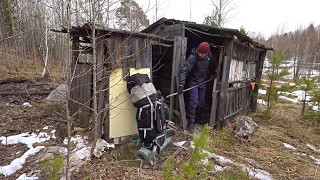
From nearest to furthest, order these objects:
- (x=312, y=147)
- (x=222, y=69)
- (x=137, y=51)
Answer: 1. (x=137, y=51)
2. (x=312, y=147)
3. (x=222, y=69)

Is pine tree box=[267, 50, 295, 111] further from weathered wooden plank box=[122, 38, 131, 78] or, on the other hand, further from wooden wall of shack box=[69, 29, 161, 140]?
weathered wooden plank box=[122, 38, 131, 78]

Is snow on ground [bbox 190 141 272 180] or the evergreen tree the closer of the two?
snow on ground [bbox 190 141 272 180]

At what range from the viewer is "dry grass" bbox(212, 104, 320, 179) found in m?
3.46

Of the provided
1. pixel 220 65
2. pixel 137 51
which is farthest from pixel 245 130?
pixel 137 51

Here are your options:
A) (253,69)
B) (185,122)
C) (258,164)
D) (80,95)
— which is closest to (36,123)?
(80,95)

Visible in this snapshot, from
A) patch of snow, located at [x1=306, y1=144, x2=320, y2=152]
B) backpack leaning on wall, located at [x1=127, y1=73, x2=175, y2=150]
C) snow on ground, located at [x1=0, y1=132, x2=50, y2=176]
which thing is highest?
backpack leaning on wall, located at [x1=127, y1=73, x2=175, y2=150]

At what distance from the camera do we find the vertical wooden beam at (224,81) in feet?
16.1

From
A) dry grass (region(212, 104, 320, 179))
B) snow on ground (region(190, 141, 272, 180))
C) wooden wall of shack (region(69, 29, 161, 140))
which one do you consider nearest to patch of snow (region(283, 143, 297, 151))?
dry grass (region(212, 104, 320, 179))

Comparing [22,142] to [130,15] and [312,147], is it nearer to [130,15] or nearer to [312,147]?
[130,15]

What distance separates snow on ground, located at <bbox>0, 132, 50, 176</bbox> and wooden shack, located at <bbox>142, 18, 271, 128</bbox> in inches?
127

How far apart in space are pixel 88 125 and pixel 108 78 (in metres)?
1.35

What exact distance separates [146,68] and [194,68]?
1.47 metres

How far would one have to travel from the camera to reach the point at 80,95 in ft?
14.1

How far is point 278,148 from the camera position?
4406 mm
